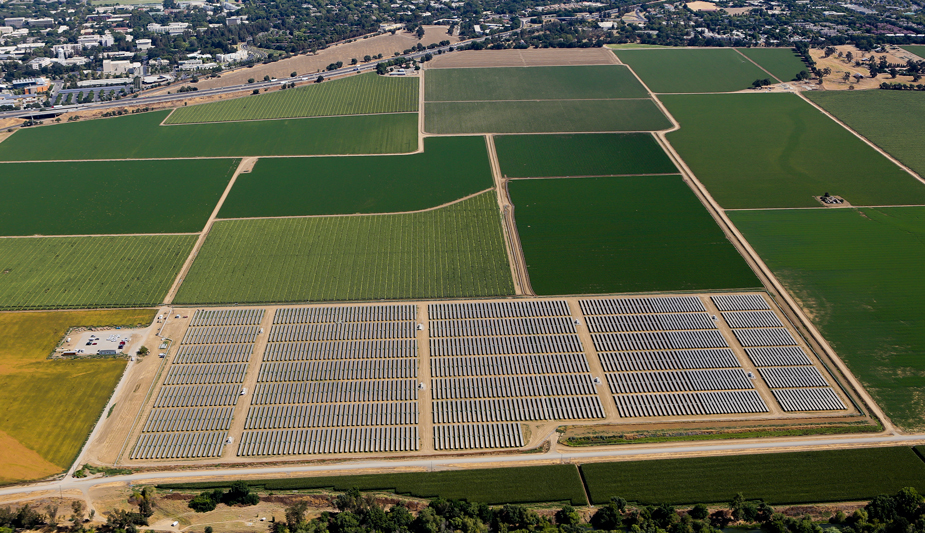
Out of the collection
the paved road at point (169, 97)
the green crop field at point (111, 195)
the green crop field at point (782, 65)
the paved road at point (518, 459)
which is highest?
the green crop field at point (782, 65)

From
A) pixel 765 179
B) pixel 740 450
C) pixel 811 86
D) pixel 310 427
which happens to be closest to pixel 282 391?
pixel 310 427

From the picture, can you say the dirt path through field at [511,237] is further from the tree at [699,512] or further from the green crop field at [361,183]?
the tree at [699,512]

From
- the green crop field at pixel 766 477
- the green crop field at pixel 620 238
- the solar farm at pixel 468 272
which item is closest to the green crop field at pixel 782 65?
the solar farm at pixel 468 272

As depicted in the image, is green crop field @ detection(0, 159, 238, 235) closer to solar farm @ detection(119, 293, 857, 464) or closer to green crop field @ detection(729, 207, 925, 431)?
solar farm @ detection(119, 293, 857, 464)

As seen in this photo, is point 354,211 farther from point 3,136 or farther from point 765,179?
point 3,136

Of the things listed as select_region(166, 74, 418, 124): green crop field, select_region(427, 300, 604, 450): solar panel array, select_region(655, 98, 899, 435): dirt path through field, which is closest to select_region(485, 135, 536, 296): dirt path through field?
select_region(427, 300, 604, 450): solar panel array

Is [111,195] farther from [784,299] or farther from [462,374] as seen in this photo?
[784,299]
